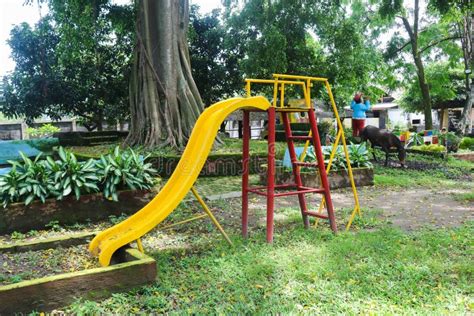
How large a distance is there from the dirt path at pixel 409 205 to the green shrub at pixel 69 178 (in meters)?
1.99

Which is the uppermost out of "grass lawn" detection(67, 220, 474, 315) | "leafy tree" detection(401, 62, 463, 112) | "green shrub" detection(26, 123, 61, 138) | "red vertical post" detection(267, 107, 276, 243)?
"leafy tree" detection(401, 62, 463, 112)

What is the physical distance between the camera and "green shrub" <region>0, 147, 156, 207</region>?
229 inches

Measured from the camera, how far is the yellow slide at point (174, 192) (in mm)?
4062

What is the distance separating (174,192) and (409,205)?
4621 millimetres

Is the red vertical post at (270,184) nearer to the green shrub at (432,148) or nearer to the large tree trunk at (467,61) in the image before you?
the green shrub at (432,148)

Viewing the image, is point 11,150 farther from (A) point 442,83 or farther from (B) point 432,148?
(A) point 442,83

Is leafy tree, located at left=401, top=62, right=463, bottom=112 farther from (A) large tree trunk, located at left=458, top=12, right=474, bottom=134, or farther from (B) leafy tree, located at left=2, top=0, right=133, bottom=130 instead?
(B) leafy tree, located at left=2, top=0, right=133, bottom=130

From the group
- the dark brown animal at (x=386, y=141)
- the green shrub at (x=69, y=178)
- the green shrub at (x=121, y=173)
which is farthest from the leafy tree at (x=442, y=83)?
the green shrub at (x=69, y=178)

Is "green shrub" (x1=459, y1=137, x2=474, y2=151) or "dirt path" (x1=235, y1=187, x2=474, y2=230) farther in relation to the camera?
"green shrub" (x1=459, y1=137, x2=474, y2=151)

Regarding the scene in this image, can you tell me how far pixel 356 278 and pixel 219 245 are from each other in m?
1.64

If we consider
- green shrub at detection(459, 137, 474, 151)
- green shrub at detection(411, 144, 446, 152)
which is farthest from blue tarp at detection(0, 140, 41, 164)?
green shrub at detection(459, 137, 474, 151)

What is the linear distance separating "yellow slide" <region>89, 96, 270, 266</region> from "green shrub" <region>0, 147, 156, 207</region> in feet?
6.25

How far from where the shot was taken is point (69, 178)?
19.9ft

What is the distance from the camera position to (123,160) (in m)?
6.62
